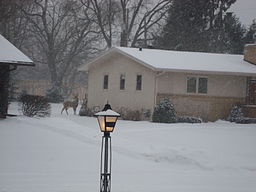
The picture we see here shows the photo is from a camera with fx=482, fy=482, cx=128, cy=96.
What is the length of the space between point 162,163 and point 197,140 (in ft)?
18.7

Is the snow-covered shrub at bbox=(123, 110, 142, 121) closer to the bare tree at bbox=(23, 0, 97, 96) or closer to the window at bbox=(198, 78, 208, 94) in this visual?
the window at bbox=(198, 78, 208, 94)

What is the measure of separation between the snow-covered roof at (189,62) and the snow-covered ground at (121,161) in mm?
7765

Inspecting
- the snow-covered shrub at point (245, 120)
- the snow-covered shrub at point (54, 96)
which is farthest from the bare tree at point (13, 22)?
the snow-covered shrub at point (245, 120)

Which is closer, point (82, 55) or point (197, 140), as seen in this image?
point (197, 140)

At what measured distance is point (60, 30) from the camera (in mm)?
56875

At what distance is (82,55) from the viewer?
59969mm

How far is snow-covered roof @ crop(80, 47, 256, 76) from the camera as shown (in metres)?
28.0

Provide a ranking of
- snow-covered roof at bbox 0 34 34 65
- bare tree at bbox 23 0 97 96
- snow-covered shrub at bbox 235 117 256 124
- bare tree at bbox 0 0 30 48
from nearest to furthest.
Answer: snow-covered roof at bbox 0 34 34 65 < snow-covered shrub at bbox 235 117 256 124 < bare tree at bbox 0 0 30 48 < bare tree at bbox 23 0 97 96

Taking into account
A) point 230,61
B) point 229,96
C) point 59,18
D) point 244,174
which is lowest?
point 244,174

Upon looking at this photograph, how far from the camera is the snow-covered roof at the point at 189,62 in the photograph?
91.9 feet

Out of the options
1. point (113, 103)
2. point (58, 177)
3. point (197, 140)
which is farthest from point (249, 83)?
point (58, 177)

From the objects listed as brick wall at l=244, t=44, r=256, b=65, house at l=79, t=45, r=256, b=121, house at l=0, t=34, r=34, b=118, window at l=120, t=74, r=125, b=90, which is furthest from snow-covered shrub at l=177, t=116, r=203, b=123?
house at l=0, t=34, r=34, b=118

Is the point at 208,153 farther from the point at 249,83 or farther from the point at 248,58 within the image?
the point at 248,58

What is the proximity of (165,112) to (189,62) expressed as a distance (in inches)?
184
